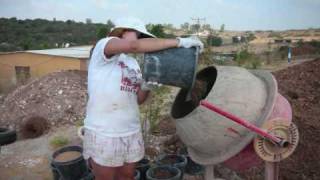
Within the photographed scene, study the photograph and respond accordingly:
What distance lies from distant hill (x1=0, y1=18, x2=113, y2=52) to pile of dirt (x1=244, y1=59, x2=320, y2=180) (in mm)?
23008

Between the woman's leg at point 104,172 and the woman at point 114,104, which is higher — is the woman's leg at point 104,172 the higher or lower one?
the lower one

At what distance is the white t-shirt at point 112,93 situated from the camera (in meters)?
3.05

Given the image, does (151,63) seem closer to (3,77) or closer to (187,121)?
(187,121)

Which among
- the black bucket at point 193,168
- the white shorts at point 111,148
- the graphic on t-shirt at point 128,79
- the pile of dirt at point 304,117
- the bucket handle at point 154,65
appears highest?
the bucket handle at point 154,65

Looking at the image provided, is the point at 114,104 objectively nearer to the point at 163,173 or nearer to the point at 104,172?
the point at 104,172

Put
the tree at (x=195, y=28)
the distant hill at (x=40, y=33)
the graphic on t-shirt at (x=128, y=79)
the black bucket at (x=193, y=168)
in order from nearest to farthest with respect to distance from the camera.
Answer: the graphic on t-shirt at (x=128, y=79) → the black bucket at (x=193, y=168) → the tree at (x=195, y=28) → the distant hill at (x=40, y=33)

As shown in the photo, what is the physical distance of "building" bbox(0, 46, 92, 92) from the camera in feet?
43.5

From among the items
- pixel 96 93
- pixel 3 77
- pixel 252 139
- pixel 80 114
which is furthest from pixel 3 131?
pixel 3 77

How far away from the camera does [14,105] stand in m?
9.40

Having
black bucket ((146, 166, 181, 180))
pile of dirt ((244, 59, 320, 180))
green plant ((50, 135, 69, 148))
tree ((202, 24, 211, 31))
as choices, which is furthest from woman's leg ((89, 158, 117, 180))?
tree ((202, 24, 211, 31))

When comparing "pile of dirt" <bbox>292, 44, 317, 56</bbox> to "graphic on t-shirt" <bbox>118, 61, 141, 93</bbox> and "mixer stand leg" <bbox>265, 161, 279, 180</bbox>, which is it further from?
"graphic on t-shirt" <bbox>118, 61, 141, 93</bbox>

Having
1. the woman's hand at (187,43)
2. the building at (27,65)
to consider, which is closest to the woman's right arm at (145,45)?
the woman's hand at (187,43)

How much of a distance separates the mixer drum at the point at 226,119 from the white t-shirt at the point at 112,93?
42 centimetres

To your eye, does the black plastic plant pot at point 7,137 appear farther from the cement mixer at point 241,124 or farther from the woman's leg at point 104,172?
the cement mixer at point 241,124
